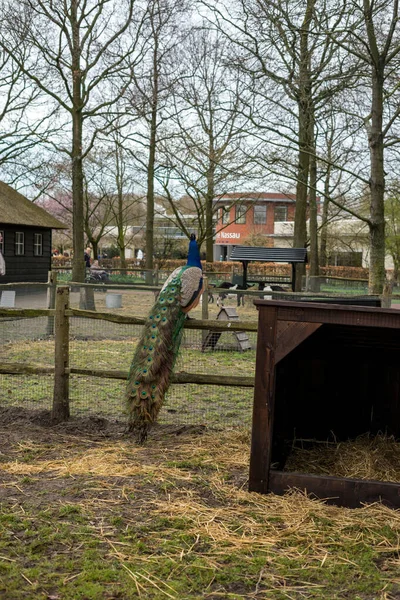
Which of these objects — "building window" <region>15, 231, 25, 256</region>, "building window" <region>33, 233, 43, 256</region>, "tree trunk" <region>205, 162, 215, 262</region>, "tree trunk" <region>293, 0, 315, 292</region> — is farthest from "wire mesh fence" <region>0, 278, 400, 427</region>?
"building window" <region>33, 233, 43, 256</region>

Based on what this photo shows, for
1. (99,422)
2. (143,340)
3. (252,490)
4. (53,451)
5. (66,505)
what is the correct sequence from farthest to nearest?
1. (99,422)
2. (143,340)
3. (53,451)
4. (252,490)
5. (66,505)

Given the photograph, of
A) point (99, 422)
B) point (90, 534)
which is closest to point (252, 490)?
point (90, 534)

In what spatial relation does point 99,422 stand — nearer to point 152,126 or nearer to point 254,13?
point 254,13

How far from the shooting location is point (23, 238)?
85.7ft

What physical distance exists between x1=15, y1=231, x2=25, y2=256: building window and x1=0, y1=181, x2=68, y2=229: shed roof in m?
0.68

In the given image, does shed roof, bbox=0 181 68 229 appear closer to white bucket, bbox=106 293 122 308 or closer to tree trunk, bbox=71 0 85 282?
tree trunk, bbox=71 0 85 282

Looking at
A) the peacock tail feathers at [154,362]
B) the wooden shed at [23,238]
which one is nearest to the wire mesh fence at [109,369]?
the peacock tail feathers at [154,362]

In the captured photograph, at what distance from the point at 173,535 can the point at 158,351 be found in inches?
85.5

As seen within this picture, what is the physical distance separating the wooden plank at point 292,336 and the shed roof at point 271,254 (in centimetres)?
1247

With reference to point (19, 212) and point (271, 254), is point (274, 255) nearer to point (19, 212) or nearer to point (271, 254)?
point (271, 254)

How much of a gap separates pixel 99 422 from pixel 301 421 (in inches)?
78.7

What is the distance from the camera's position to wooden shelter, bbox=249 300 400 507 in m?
4.36

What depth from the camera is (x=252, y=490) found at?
4.56m

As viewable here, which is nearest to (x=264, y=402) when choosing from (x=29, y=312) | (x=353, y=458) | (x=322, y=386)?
(x=353, y=458)
